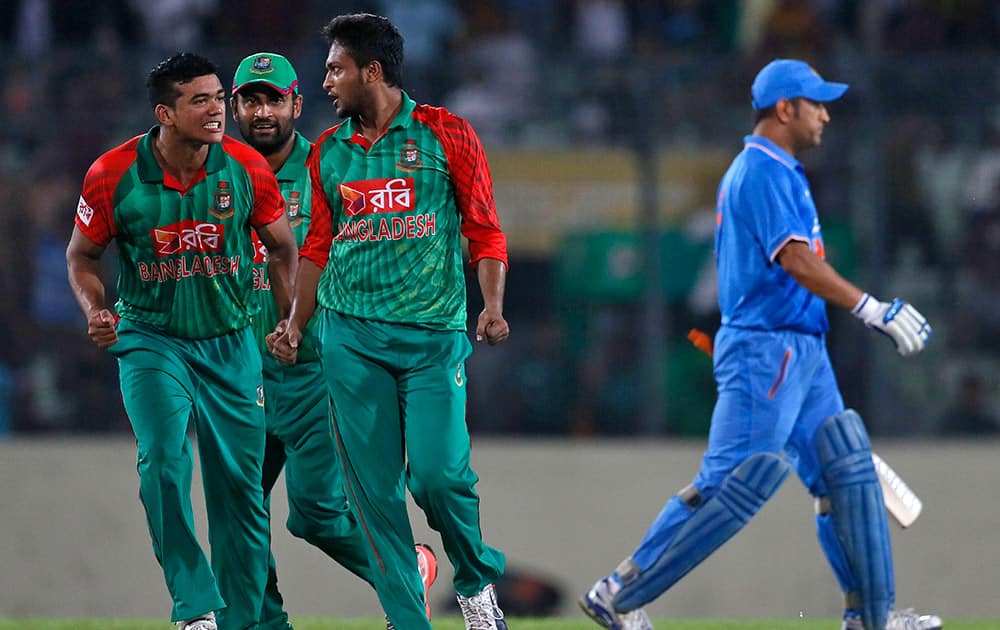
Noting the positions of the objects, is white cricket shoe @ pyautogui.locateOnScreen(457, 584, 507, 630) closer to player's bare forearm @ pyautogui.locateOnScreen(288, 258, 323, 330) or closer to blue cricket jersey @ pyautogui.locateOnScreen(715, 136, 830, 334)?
player's bare forearm @ pyautogui.locateOnScreen(288, 258, 323, 330)

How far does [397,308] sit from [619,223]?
4.24 m

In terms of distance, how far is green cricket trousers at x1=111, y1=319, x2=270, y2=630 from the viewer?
5.84 metres

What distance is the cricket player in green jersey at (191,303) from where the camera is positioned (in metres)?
5.89

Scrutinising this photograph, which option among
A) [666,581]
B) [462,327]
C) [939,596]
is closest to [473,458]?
[939,596]

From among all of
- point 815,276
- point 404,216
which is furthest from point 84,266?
point 815,276

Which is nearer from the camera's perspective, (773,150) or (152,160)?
(152,160)

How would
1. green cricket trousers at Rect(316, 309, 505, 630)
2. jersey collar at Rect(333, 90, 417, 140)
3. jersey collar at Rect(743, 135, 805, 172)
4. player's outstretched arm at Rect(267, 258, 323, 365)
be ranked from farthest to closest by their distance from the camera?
jersey collar at Rect(743, 135, 805, 172) → player's outstretched arm at Rect(267, 258, 323, 365) → jersey collar at Rect(333, 90, 417, 140) → green cricket trousers at Rect(316, 309, 505, 630)

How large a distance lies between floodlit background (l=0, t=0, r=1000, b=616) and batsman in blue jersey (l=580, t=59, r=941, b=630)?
3.03 m

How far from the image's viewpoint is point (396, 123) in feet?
19.1

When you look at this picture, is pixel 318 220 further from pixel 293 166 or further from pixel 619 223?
pixel 619 223

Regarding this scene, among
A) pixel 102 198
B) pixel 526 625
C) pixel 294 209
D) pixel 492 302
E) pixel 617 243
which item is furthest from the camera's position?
pixel 617 243

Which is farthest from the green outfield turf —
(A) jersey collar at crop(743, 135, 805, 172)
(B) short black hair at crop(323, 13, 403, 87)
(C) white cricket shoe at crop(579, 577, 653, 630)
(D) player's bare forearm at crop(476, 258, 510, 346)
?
(B) short black hair at crop(323, 13, 403, 87)

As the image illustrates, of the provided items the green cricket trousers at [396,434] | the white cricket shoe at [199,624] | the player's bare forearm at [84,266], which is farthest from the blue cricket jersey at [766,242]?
the player's bare forearm at [84,266]

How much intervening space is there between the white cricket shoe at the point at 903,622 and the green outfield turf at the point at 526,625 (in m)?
0.91
